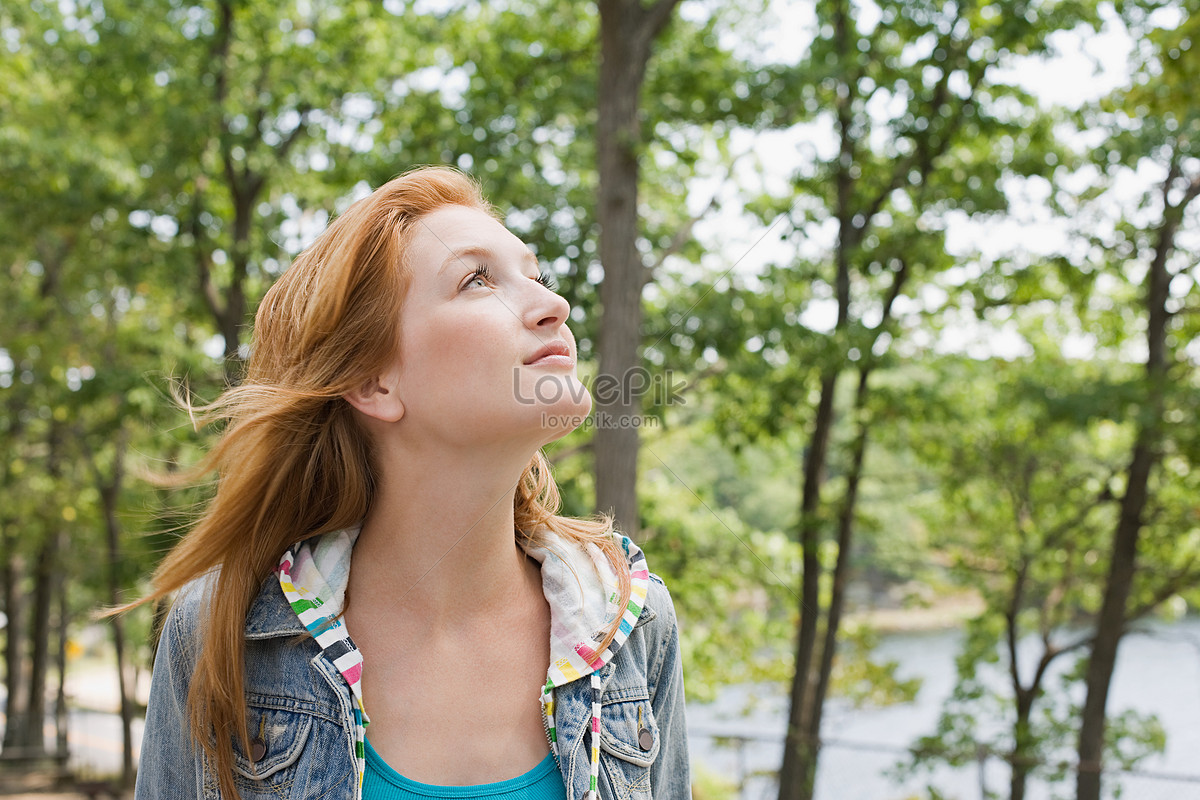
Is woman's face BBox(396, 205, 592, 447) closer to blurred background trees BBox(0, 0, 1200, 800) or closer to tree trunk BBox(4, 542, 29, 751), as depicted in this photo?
blurred background trees BBox(0, 0, 1200, 800)

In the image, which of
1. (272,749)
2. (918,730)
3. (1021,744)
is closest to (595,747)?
(272,749)

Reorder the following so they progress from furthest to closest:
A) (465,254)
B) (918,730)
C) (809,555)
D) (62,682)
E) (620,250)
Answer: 1. (62,682)
2. (918,730)
3. (809,555)
4. (620,250)
5. (465,254)

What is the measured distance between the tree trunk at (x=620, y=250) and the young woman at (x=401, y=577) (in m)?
4.34

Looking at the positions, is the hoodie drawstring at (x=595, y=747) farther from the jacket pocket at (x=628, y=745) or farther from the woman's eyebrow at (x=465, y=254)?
the woman's eyebrow at (x=465, y=254)

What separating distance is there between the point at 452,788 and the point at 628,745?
1.03ft

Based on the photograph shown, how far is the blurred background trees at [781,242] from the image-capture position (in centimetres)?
802

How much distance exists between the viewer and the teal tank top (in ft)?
4.39

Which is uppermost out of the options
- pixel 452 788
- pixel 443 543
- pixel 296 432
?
pixel 296 432

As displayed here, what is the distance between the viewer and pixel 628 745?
1.50 m

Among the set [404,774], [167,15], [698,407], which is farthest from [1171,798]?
[167,15]

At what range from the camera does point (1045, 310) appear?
35.5 ft

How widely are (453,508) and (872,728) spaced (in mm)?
16285

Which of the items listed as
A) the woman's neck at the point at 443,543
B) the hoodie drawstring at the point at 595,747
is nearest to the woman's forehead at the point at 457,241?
the woman's neck at the point at 443,543

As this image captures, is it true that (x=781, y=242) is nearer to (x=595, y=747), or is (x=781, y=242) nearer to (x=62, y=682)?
(x=595, y=747)
